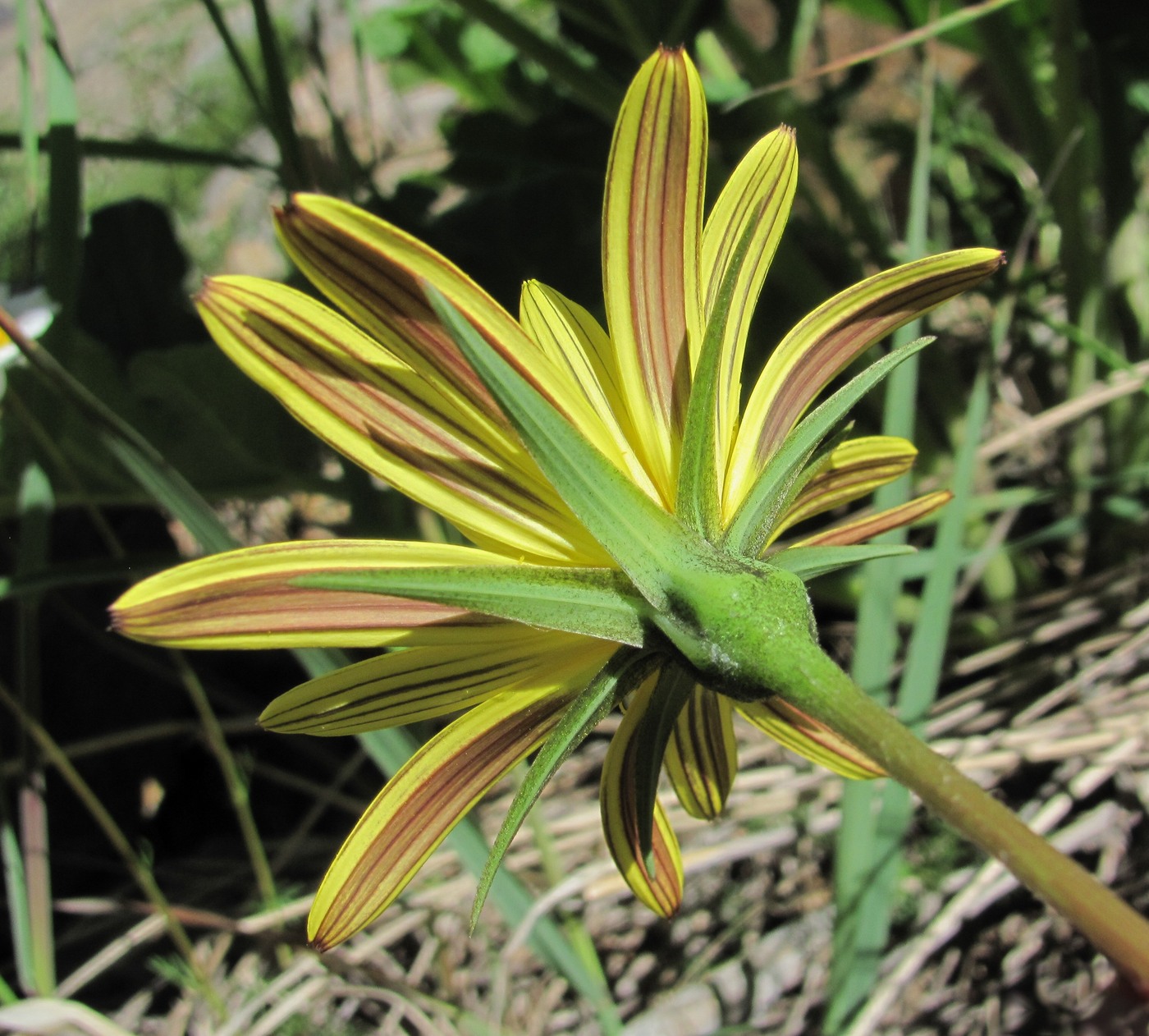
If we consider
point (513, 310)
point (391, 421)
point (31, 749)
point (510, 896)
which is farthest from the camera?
point (513, 310)

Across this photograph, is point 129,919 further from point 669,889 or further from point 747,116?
point 747,116

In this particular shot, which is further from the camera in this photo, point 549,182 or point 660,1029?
point 549,182

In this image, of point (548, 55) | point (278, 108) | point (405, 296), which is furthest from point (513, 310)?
point (405, 296)

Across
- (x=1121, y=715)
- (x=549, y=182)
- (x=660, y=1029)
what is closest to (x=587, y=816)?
(x=660, y=1029)

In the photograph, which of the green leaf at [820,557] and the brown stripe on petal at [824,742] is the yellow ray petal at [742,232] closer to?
the green leaf at [820,557]

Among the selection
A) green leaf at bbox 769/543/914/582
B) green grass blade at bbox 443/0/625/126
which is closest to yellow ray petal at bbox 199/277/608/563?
green leaf at bbox 769/543/914/582

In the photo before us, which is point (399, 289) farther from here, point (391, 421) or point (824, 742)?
point (824, 742)

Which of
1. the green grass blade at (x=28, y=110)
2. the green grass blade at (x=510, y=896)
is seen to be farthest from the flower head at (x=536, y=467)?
the green grass blade at (x=28, y=110)

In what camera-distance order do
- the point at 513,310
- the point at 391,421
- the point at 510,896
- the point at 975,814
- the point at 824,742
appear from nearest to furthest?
the point at 975,814
the point at 391,421
the point at 824,742
the point at 510,896
the point at 513,310
